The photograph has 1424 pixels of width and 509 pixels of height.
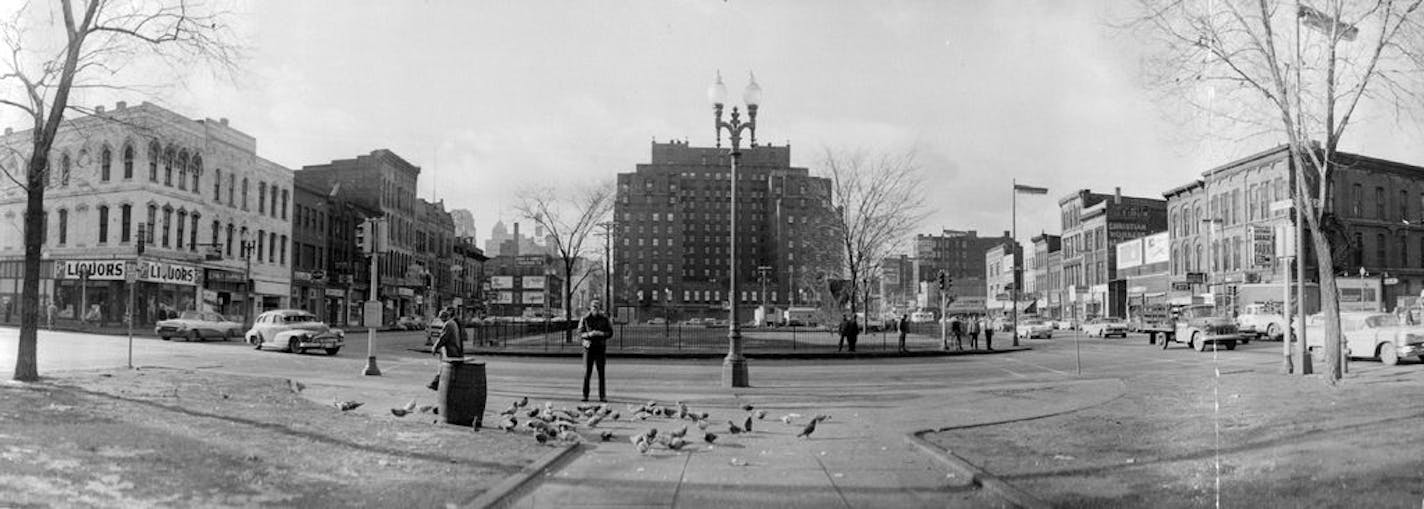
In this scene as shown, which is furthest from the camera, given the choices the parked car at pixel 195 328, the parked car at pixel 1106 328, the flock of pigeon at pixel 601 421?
the parked car at pixel 1106 328

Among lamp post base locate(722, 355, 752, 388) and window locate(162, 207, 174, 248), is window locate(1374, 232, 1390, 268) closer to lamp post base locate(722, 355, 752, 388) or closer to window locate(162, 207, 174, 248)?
lamp post base locate(722, 355, 752, 388)

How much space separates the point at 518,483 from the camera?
7508 mm

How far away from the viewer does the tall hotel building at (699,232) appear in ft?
541

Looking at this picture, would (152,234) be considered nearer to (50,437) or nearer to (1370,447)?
(50,437)

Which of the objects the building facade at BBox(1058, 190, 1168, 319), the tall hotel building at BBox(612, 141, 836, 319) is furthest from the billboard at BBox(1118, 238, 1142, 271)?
the tall hotel building at BBox(612, 141, 836, 319)

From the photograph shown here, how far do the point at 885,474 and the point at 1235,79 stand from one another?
11.6 meters

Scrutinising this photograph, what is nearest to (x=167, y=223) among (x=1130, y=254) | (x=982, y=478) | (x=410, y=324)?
(x=410, y=324)

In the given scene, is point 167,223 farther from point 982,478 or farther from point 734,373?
point 982,478

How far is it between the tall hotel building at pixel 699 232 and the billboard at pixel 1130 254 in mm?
76567

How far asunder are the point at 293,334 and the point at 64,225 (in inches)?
1062

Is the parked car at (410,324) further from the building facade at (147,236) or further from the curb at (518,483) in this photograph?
the curb at (518,483)

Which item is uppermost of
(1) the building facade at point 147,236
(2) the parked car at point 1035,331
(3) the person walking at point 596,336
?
(1) the building facade at point 147,236

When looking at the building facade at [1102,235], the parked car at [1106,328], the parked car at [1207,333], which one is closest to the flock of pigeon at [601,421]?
the parked car at [1207,333]

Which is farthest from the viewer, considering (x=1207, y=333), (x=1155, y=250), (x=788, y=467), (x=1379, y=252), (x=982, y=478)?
(x=1155, y=250)
